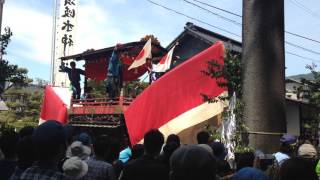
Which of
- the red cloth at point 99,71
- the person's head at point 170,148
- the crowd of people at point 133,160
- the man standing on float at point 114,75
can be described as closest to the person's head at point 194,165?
the crowd of people at point 133,160

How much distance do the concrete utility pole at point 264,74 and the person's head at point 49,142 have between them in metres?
5.21

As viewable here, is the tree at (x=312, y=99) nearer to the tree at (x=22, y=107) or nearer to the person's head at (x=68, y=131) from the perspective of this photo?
the person's head at (x=68, y=131)

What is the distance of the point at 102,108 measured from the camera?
1463cm

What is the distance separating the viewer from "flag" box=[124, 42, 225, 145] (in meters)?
9.51

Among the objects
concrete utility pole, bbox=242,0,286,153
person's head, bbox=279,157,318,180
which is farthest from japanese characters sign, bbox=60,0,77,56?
person's head, bbox=279,157,318,180

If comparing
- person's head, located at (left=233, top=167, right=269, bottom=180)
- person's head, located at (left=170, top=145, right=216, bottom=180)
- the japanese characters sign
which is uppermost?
the japanese characters sign

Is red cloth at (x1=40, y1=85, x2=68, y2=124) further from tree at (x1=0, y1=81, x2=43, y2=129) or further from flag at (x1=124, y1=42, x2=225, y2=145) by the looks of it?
tree at (x1=0, y1=81, x2=43, y2=129)

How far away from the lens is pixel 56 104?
16672 mm

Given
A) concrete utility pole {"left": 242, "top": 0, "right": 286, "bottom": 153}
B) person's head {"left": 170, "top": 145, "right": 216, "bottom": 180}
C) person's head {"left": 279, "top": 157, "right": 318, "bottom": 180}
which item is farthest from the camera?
concrete utility pole {"left": 242, "top": 0, "right": 286, "bottom": 153}

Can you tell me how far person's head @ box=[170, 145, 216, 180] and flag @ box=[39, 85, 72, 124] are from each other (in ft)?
45.5

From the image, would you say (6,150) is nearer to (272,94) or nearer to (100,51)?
(272,94)

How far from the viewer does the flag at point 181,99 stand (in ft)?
31.2

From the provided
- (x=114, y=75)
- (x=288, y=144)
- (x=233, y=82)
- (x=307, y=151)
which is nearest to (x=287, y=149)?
(x=288, y=144)

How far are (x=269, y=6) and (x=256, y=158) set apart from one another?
3508 mm
